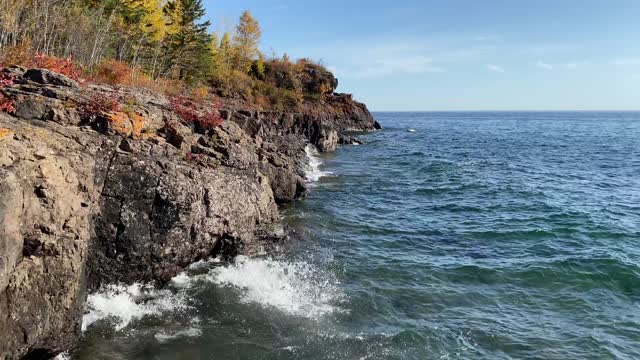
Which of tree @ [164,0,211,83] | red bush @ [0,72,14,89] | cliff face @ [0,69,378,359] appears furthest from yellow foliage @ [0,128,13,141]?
tree @ [164,0,211,83]

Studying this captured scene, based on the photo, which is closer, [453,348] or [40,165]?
[40,165]

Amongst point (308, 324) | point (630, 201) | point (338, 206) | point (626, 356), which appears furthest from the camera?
point (630, 201)

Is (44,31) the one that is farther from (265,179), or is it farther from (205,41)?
(205,41)

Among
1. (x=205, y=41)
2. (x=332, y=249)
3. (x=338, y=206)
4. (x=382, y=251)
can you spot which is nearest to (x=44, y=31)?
(x=338, y=206)

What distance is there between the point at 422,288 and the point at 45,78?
561 inches

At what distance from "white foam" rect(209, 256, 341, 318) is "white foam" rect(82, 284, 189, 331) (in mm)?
1771

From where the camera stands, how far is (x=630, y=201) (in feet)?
90.8

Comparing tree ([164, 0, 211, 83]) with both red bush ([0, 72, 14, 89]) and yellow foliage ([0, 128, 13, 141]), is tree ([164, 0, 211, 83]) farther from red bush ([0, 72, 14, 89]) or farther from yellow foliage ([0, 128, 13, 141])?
yellow foliage ([0, 128, 13, 141])

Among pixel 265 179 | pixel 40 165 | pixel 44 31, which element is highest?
pixel 44 31

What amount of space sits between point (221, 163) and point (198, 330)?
7.70m

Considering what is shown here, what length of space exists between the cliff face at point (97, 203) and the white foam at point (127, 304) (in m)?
0.32

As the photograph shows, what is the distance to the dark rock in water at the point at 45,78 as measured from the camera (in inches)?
601

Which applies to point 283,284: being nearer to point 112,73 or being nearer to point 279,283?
point 279,283

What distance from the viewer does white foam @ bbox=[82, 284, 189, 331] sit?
11273 mm
